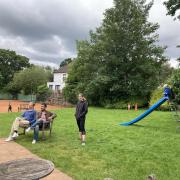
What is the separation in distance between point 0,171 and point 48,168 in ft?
2.18

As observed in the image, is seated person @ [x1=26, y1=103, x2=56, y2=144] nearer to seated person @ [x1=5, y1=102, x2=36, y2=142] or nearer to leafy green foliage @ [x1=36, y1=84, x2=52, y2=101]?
seated person @ [x1=5, y1=102, x2=36, y2=142]

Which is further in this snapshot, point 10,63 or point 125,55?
point 10,63

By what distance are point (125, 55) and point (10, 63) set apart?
54.1 meters

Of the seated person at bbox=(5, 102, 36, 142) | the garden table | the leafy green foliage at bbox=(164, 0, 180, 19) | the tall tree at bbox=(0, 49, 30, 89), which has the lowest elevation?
the garden table

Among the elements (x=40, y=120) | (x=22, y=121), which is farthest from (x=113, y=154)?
(x=22, y=121)

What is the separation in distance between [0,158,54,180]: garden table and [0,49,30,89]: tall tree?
69.0 metres

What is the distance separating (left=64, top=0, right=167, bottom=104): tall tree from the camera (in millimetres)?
26844

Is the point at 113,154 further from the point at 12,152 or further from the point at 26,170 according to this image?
the point at 26,170

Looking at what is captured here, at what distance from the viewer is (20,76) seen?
5519 centimetres

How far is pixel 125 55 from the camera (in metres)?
27.4

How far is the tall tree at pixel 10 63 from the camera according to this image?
71.5 meters

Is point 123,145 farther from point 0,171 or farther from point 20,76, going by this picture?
point 20,76

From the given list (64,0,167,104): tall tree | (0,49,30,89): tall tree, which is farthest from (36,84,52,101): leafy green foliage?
(0,49,30,89): tall tree

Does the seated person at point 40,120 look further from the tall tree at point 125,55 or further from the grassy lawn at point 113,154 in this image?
the tall tree at point 125,55
